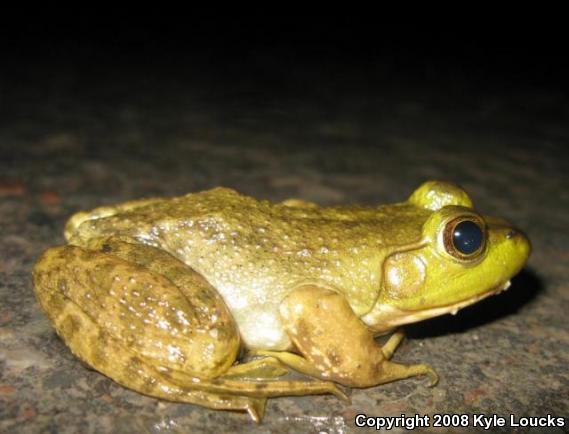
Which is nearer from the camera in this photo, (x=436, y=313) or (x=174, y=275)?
(x=174, y=275)

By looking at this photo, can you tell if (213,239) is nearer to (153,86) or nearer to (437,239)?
(437,239)

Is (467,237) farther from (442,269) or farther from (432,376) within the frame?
(432,376)

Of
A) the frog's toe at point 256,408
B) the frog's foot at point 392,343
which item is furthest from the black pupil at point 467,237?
the frog's toe at point 256,408

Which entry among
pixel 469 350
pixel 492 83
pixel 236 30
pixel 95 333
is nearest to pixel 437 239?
pixel 469 350

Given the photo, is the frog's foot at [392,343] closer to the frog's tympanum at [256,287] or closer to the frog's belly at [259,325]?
the frog's tympanum at [256,287]

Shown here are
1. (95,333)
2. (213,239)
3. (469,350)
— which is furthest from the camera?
(469,350)

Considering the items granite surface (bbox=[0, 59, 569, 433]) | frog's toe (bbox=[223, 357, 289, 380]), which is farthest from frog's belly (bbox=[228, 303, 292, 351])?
granite surface (bbox=[0, 59, 569, 433])

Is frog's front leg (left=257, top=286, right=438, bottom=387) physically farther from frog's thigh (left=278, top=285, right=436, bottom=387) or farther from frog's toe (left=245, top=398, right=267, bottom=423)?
frog's toe (left=245, top=398, right=267, bottom=423)
